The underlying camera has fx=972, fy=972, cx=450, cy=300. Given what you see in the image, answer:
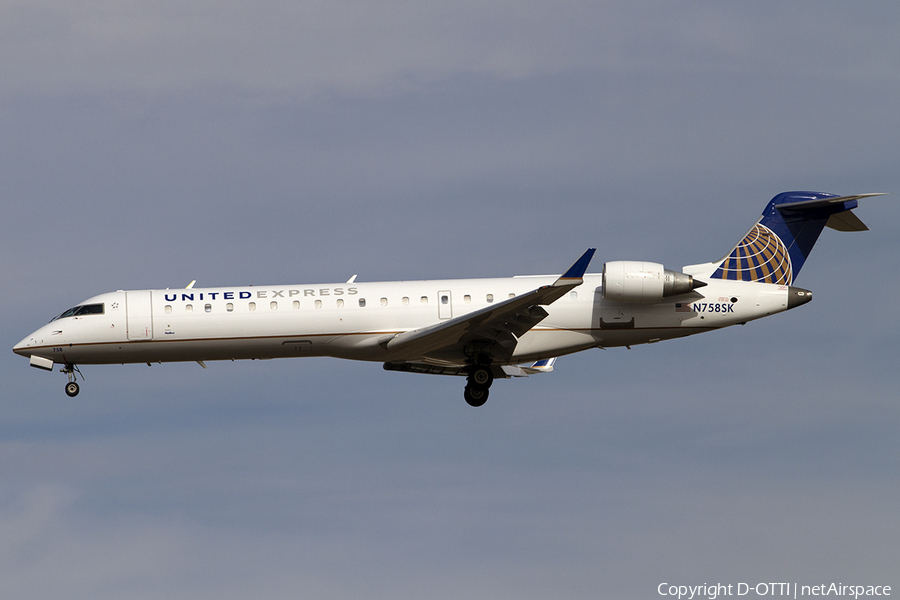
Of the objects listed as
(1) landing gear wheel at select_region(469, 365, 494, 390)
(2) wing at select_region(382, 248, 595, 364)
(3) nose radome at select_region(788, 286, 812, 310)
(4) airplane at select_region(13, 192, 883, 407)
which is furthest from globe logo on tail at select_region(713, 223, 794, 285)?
(1) landing gear wheel at select_region(469, 365, 494, 390)

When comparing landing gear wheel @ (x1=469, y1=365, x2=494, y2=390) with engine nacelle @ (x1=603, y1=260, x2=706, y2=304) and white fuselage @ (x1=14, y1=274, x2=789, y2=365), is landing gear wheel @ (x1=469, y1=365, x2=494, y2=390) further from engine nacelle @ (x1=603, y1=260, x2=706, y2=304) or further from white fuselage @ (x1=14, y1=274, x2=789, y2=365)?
engine nacelle @ (x1=603, y1=260, x2=706, y2=304)

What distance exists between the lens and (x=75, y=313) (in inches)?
1019

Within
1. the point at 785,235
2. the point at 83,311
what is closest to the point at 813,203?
the point at 785,235

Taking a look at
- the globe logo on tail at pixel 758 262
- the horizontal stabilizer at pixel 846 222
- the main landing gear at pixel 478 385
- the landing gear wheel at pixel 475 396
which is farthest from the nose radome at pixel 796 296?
the landing gear wheel at pixel 475 396

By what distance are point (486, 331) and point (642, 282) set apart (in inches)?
163

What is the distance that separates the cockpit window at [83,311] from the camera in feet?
84.3

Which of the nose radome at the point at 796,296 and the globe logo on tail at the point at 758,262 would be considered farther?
the globe logo on tail at the point at 758,262

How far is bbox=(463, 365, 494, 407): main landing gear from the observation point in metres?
25.8

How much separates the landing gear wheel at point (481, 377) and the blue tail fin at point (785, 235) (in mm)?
6722

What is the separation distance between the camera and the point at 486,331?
24469 mm

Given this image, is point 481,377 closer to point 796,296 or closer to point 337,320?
point 337,320

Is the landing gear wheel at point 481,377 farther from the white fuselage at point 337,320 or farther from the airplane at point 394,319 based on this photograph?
the white fuselage at point 337,320

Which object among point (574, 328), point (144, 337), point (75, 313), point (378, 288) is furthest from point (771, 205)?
point (75, 313)

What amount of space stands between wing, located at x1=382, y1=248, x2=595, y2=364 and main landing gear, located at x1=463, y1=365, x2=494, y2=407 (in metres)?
0.43
